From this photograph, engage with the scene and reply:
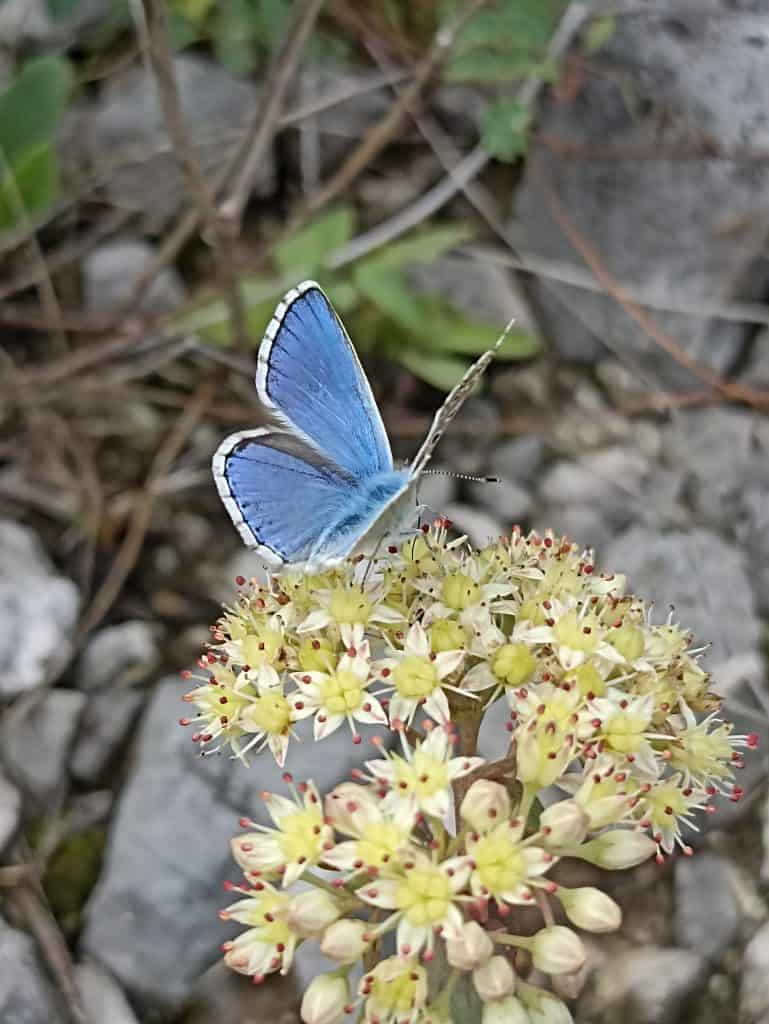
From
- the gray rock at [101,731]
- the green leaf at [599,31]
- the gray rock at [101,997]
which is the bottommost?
the gray rock at [101,997]

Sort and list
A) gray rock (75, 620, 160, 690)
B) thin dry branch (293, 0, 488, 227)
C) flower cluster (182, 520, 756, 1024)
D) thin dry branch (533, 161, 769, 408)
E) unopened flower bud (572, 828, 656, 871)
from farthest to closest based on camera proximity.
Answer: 1. thin dry branch (533, 161, 769, 408)
2. thin dry branch (293, 0, 488, 227)
3. gray rock (75, 620, 160, 690)
4. unopened flower bud (572, 828, 656, 871)
5. flower cluster (182, 520, 756, 1024)

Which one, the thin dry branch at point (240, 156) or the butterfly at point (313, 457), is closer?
the butterfly at point (313, 457)

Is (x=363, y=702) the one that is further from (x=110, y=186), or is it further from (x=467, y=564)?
(x=110, y=186)

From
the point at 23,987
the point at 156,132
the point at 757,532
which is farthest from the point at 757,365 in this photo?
the point at 23,987

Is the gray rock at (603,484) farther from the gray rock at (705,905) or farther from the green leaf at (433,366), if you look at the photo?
the gray rock at (705,905)

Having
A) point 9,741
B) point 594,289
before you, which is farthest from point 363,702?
point 594,289

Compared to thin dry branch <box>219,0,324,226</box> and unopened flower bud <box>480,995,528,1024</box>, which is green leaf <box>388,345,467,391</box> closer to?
thin dry branch <box>219,0,324,226</box>

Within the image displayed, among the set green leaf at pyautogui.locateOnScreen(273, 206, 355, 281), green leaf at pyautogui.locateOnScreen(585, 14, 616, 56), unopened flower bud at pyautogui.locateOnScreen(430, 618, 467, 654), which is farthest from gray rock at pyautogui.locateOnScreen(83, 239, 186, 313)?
unopened flower bud at pyautogui.locateOnScreen(430, 618, 467, 654)

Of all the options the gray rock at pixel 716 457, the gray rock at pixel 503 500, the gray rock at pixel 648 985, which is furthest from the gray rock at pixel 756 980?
the gray rock at pixel 503 500
